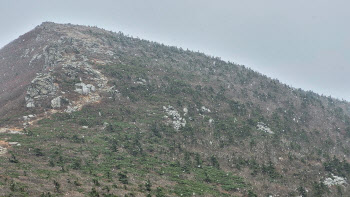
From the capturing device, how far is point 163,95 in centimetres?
4662

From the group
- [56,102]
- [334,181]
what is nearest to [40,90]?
[56,102]

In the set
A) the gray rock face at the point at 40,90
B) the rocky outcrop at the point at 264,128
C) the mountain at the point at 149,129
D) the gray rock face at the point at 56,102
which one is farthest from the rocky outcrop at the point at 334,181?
the gray rock face at the point at 40,90

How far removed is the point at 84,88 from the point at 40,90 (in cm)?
611

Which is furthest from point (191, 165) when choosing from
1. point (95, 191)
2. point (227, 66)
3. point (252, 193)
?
point (227, 66)

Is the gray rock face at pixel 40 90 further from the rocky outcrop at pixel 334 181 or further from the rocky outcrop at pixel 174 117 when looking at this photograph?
the rocky outcrop at pixel 334 181

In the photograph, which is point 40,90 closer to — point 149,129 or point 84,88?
point 84,88

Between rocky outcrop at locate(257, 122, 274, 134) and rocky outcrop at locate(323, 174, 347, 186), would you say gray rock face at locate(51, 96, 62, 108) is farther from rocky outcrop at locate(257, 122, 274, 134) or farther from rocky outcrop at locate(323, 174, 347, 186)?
rocky outcrop at locate(323, 174, 347, 186)

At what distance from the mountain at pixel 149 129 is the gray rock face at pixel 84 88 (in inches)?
6.9

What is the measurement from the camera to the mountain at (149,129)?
874 inches

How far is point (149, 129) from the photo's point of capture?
35.6m

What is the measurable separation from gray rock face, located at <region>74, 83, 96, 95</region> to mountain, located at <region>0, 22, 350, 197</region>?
0.18m

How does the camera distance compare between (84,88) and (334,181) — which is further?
(84,88)

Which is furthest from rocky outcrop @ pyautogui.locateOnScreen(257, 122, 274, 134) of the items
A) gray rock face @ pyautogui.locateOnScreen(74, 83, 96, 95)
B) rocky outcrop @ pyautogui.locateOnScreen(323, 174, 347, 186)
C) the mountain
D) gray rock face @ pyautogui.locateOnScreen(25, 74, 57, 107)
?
gray rock face @ pyautogui.locateOnScreen(25, 74, 57, 107)

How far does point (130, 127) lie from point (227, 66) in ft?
145
